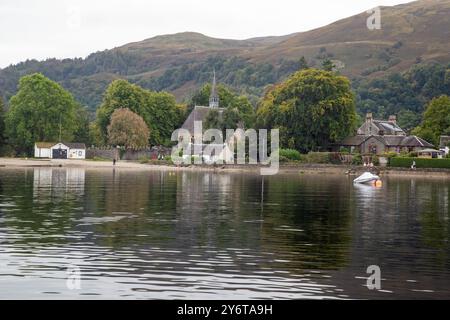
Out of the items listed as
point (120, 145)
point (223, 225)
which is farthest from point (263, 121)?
point (223, 225)

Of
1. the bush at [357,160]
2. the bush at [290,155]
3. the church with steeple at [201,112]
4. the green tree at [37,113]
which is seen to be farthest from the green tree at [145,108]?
the bush at [357,160]

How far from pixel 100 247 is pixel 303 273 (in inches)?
353

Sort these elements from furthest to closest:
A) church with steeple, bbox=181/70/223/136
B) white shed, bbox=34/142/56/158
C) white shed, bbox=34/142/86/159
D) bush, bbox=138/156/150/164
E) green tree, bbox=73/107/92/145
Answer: church with steeple, bbox=181/70/223/136
green tree, bbox=73/107/92/145
white shed, bbox=34/142/86/159
white shed, bbox=34/142/56/158
bush, bbox=138/156/150/164

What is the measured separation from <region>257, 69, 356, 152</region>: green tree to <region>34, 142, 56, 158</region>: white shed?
39956 mm

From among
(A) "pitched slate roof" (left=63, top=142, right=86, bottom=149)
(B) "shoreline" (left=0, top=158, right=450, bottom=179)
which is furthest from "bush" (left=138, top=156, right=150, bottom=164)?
(A) "pitched slate roof" (left=63, top=142, right=86, bottom=149)

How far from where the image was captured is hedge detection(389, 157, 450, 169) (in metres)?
119

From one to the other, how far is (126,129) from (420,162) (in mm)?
51557

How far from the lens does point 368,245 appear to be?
3384 centimetres

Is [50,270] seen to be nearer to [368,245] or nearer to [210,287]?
[210,287]

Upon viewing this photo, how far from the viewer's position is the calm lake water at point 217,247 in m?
23.8

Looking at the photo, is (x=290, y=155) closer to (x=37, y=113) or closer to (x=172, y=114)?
(x=172, y=114)

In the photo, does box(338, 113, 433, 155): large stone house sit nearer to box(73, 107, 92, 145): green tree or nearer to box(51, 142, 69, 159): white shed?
box(51, 142, 69, 159): white shed

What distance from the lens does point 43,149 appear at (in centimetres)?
14588

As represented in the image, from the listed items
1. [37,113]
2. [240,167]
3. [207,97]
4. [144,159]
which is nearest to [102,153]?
[144,159]
